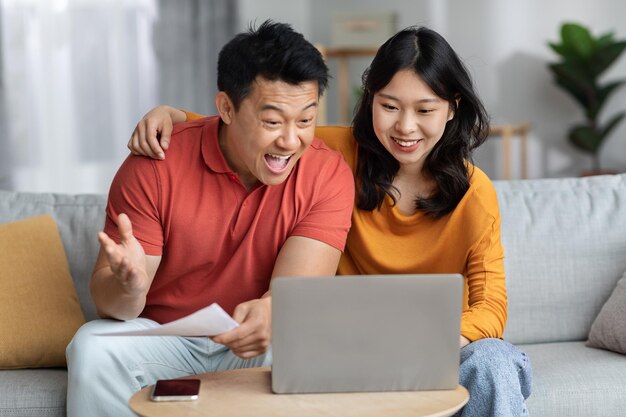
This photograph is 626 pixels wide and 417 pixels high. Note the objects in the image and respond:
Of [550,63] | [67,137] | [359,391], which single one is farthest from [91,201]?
[550,63]

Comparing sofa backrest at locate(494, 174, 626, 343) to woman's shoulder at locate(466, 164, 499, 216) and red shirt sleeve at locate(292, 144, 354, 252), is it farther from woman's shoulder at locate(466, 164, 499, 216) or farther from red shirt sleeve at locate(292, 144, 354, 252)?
red shirt sleeve at locate(292, 144, 354, 252)

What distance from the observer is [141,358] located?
184 cm

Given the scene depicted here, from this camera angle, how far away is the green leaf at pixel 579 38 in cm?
529

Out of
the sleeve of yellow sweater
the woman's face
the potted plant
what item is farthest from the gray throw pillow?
the potted plant

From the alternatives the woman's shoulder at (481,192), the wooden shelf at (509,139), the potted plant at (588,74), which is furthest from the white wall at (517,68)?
the woman's shoulder at (481,192)

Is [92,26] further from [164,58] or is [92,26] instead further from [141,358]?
[141,358]

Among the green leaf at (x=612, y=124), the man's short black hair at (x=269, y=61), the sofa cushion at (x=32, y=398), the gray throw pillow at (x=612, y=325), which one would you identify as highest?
the man's short black hair at (x=269, y=61)

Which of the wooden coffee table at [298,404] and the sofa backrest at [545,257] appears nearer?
the wooden coffee table at [298,404]

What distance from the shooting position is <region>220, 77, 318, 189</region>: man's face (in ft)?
5.93

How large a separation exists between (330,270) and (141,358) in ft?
1.45

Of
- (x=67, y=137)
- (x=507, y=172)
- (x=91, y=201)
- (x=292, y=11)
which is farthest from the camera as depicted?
(x=292, y=11)

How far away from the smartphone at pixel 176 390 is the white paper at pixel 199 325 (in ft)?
0.32

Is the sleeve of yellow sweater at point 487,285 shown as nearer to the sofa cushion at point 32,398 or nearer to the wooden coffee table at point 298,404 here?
the wooden coffee table at point 298,404

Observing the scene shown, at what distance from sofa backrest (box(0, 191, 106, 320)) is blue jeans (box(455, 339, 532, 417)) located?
106cm
